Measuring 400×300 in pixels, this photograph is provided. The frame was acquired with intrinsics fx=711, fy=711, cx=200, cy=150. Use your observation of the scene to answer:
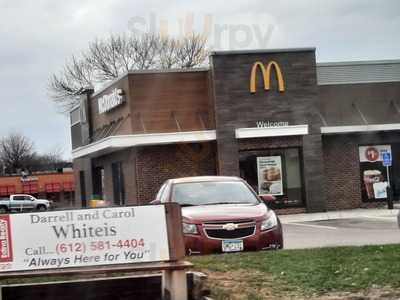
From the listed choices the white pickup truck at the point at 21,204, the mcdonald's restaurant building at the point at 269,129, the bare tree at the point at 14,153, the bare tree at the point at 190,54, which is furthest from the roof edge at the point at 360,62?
the bare tree at the point at 14,153

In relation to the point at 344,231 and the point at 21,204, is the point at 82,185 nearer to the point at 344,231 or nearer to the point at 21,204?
the point at 21,204

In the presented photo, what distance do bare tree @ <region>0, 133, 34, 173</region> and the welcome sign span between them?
331ft

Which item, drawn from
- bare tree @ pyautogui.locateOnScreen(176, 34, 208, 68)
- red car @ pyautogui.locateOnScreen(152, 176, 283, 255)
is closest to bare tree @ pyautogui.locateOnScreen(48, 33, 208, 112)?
bare tree @ pyautogui.locateOnScreen(176, 34, 208, 68)

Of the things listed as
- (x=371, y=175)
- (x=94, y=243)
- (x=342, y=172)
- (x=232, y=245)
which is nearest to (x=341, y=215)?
(x=342, y=172)

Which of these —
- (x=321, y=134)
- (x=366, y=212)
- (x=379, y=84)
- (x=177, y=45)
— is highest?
(x=177, y=45)

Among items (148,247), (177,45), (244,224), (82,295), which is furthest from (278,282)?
(177,45)

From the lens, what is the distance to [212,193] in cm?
1217

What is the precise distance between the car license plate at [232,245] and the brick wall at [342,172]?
19841 mm

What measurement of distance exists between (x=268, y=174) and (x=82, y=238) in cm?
2224

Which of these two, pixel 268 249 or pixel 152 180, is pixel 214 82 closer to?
pixel 152 180

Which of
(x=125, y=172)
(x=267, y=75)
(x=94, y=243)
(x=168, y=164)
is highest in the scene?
(x=267, y=75)

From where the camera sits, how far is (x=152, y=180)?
29.6 metres

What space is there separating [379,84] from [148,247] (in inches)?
1003

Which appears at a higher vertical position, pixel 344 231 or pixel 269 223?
pixel 269 223
